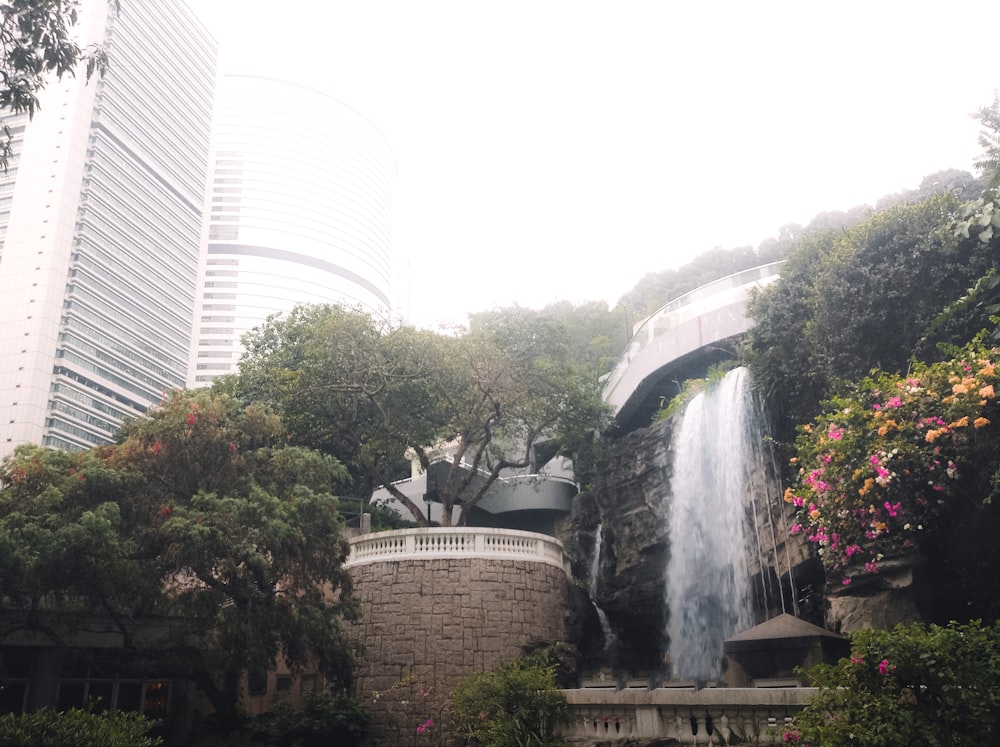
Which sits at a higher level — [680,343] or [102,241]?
[102,241]

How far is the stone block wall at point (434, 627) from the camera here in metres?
18.5

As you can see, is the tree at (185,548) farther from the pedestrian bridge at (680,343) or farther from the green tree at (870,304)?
the pedestrian bridge at (680,343)

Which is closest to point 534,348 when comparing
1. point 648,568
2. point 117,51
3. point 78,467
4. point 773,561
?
point 648,568

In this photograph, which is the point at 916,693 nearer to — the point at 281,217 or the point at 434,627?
the point at 434,627

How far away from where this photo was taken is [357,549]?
20766mm

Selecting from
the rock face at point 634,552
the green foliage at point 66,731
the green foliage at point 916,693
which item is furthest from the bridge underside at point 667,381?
the green foliage at point 66,731

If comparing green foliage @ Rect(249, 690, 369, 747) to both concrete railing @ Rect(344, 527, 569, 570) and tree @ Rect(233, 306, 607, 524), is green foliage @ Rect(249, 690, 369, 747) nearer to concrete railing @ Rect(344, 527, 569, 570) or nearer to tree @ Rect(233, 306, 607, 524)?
concrete railing @ Rect(344, 527, 569, 570)

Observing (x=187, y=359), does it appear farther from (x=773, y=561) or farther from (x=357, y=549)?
(x=773, y=561)

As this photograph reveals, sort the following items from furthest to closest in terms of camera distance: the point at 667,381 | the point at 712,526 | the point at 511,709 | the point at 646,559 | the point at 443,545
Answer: the point at 667,381, the point at 646,559, the point at 712,526, the point at 443,545, the point at 511,709

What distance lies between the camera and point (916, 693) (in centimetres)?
925

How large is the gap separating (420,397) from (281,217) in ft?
242

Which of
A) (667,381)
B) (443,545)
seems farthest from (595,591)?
(667,381)

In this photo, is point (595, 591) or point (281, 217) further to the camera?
point (281, 217)

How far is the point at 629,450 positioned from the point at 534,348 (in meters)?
8.63
